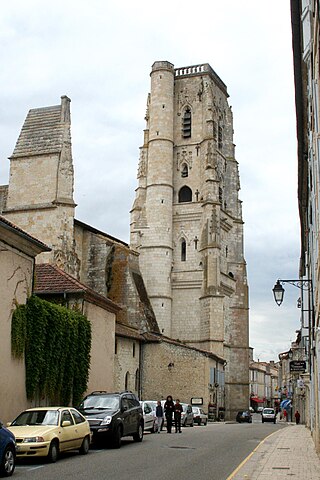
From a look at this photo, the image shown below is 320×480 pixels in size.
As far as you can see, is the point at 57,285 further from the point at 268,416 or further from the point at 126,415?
the point at 268,416

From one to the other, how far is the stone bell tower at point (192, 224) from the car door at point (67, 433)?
35.9m

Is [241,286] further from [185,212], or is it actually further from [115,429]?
[115,429]

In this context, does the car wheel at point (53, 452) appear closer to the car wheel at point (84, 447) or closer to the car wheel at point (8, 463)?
the car wheel at point (84, 447)

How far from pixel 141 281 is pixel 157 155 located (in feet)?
39.3

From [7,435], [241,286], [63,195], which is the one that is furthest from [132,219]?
[7,435]

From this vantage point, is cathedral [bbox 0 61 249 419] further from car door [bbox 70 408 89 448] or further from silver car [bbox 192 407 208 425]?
car door [bbox 70 408 89 448]

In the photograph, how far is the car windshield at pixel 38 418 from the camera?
50.0 feet

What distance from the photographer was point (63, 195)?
35.9 m

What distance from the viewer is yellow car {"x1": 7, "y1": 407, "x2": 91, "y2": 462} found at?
14148mm

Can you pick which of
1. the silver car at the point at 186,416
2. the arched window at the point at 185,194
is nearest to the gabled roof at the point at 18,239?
the silver car at the point at 186,416

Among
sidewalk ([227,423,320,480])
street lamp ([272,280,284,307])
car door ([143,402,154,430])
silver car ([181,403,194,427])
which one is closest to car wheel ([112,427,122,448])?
sidewalk ([227,423,320,480])

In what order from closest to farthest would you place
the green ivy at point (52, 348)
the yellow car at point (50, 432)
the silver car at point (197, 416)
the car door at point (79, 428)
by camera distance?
1. the yellow car at point (50, 432)
2. the car door at point (79, 428)
3. the green ivy at point (52, 348)
4. the silver car at point (197, 416)

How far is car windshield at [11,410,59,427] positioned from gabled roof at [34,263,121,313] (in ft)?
33.2

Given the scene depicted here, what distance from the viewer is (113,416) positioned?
18234 mm
